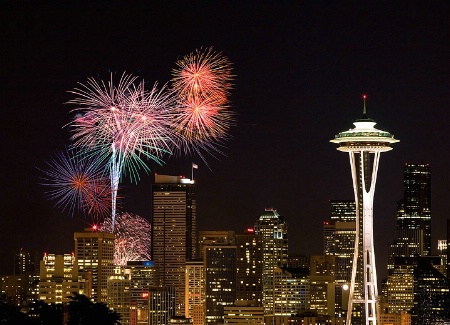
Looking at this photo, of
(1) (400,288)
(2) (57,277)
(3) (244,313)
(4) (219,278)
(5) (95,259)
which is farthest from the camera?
(1) (400,288)

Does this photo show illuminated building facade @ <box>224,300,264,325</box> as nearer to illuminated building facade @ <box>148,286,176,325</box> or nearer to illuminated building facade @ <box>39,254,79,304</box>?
A: illuminated building facade @ <box>148,286,176,325</box>

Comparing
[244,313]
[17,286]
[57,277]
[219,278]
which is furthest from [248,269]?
[57,277]

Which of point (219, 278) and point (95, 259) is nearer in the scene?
point (95, 259)

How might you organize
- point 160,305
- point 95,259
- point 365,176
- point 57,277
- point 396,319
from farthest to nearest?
1. point 396,319
2. point 160,305
3. point 95,259
4. point 57,277
5. point 365,176

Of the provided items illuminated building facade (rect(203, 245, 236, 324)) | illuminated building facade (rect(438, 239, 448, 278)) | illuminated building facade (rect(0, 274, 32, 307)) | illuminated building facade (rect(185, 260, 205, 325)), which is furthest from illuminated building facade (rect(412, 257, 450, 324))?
illuminated building facade (rect(0, 274, 32, 307))

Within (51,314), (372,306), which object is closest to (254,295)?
(372,306)

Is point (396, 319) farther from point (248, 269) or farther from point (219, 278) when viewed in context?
point (219, 278)
